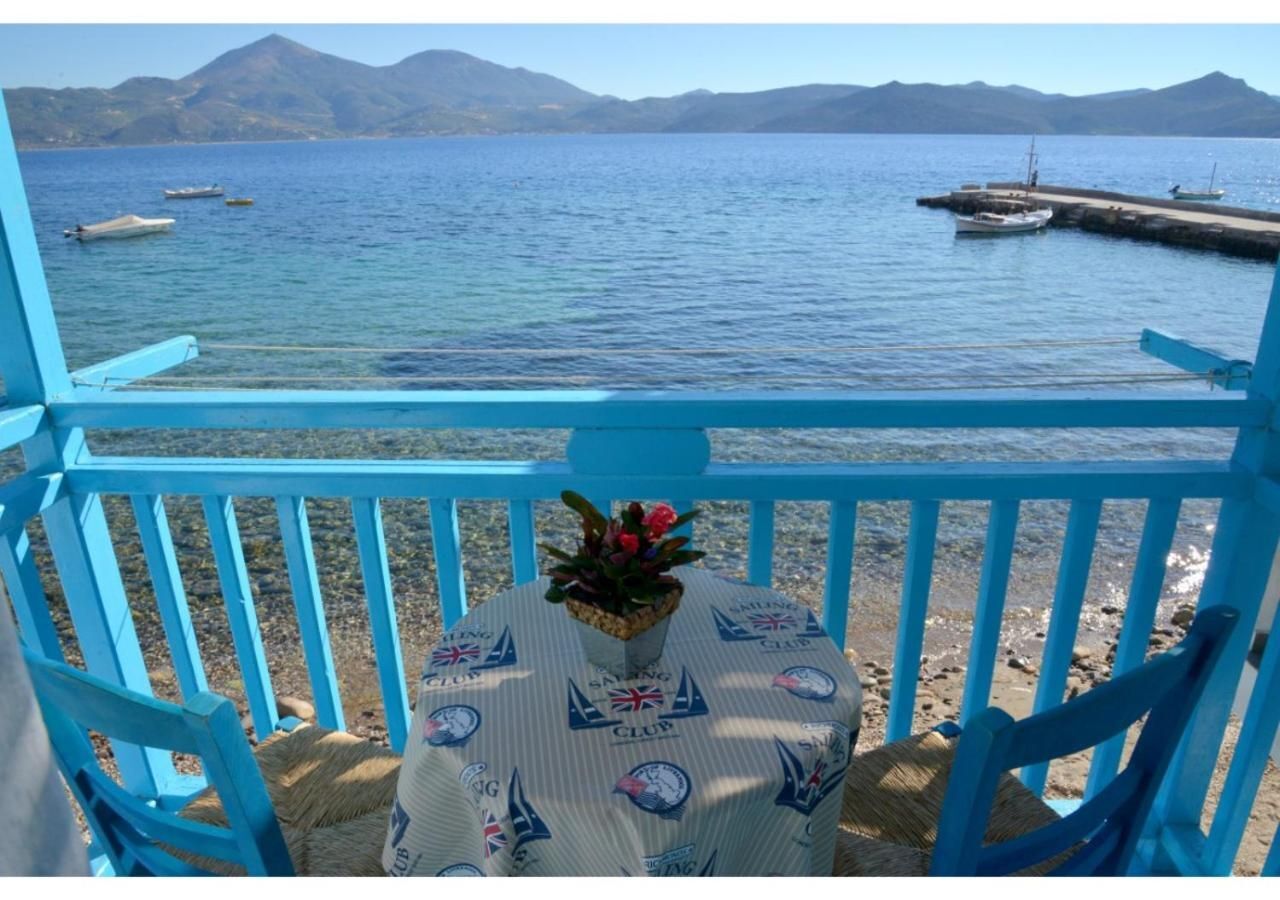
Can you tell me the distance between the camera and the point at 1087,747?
2.68 ft

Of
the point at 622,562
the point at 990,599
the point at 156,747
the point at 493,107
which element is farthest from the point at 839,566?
the point at 493,107

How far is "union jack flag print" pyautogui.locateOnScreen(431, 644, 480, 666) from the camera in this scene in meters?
1.16

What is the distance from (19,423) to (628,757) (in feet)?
4.16

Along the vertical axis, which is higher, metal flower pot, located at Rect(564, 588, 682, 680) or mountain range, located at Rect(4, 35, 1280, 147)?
mountain range, located at Rect(4, 35, 1280, 147)

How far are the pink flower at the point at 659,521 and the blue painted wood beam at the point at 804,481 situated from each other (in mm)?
440

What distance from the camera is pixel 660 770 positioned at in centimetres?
95

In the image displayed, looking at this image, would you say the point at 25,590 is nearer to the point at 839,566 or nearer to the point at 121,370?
the point at 121,370

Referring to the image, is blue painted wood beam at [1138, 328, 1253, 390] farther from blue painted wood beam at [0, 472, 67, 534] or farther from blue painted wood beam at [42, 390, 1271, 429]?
blue painted wood beam at [0, 472, 67, 534]

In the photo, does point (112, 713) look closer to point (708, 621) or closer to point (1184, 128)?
point (708, 621)

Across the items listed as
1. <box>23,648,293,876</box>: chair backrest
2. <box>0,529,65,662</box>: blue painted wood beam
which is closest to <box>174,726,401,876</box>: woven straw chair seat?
<box>23,648,293,876</box>: chair backrest

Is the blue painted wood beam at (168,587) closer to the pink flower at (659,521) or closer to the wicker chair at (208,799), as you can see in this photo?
the wicker chair at (208,799)

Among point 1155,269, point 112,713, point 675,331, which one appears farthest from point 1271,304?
point 1155,269

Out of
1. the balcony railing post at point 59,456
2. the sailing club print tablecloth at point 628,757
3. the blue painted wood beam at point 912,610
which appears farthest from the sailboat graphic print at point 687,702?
the balcony railing post at point 59,456

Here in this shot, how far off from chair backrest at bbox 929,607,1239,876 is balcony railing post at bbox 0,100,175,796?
1.53 meters
